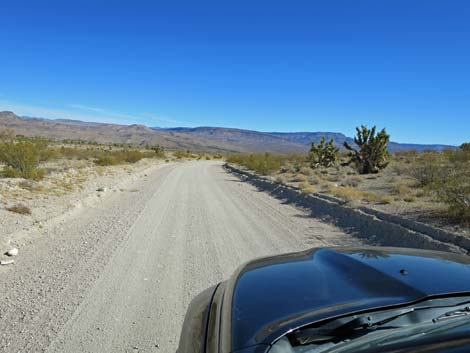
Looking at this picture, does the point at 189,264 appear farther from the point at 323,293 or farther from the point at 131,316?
the point at 323,293

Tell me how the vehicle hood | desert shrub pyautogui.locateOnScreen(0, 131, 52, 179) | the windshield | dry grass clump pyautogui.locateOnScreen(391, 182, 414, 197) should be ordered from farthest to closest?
desert shrub pyautogui.locateOnScreen(0, 131, 52, 179), dry grass clump pyautogui.locateOnScreen(391, 182, 414, 197), the vehicle hood, the windshield

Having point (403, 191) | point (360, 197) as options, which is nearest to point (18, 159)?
point (360, 197)

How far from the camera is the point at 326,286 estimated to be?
2.47 meters

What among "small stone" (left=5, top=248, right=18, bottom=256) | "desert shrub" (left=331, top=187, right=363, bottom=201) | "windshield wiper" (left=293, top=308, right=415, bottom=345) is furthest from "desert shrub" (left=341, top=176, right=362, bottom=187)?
"windshield wiper" (left=293, top=308, right=415, bottom=345)

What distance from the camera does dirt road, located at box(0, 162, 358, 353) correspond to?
455 centimetres

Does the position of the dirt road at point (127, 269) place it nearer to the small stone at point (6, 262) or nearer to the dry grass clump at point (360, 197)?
the small stone at point (6, 262)

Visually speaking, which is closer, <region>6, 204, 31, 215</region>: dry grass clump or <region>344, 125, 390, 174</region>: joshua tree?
<region>6, 204, 31, 215</region>: dry grass clump

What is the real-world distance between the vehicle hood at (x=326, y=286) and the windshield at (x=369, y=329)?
0.14ft

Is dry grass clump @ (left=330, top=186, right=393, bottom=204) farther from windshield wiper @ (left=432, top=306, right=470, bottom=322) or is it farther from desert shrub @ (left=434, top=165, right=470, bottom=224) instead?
windshield wiper @ (left=432, top=306, right=470, bottom=322)

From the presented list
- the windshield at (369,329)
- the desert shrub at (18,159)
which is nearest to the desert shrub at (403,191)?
the windshield at (369,329)

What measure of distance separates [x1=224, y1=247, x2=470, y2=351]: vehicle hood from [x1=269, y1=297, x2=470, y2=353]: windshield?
0.04 m

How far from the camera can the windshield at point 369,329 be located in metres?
1.97

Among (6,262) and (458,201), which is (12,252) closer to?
(6,262)

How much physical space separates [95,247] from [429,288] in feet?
24.2
